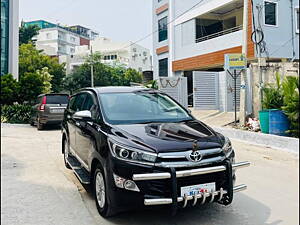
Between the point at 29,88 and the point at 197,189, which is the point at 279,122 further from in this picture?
the point at 29,88

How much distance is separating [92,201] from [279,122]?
5394 mm

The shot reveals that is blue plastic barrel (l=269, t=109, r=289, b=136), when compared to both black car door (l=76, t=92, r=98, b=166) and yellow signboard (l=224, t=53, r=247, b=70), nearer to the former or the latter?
yellow signboard (l=224, t=53, r=247, b=70)

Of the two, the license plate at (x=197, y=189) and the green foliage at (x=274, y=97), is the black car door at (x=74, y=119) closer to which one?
the license plate at (x=197, y=189)

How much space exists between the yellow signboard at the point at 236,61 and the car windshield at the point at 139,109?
5.73 metres

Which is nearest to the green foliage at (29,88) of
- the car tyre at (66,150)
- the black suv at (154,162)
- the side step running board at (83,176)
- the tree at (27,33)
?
the car tyre at (66,150)

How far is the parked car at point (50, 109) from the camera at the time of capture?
34.3 feet

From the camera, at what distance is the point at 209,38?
18.0 m

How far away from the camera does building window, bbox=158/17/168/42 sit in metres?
21.6

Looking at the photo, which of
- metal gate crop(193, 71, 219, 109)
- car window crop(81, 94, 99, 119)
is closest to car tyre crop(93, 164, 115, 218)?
car window crop(81, 94, 99, 119)

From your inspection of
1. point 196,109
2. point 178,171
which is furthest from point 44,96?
point 178,171

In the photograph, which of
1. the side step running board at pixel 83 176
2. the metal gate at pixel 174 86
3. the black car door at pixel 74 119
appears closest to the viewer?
the side step running board at pixel 83 176

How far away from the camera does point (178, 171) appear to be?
2.67 m

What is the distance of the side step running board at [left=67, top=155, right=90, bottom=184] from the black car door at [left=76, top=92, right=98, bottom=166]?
147 mm

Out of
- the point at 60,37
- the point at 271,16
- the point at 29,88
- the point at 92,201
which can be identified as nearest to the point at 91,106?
the point at 92,201
